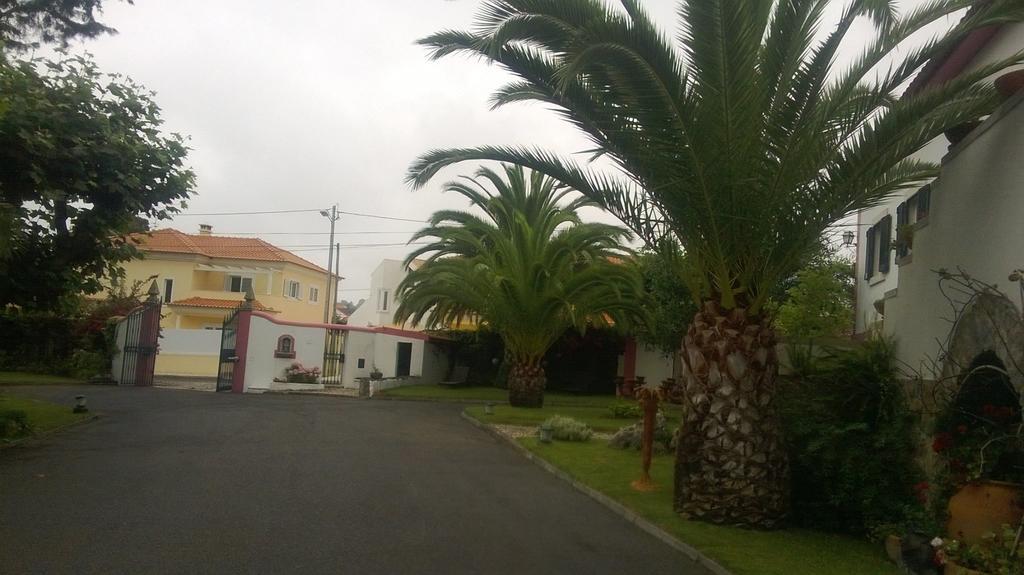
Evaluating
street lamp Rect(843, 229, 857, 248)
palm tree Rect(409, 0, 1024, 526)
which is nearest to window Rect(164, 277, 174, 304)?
street lamp Rect(843, 229, 857, 248)

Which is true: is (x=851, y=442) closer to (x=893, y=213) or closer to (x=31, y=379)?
(x=893, y=213)

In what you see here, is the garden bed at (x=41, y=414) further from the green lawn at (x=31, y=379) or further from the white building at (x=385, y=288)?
the white building at (x=385, y=288)

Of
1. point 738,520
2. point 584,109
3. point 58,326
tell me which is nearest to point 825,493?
point 738,520

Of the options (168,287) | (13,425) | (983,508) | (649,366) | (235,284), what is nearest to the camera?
(983,508)

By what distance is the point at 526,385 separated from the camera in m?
24.5

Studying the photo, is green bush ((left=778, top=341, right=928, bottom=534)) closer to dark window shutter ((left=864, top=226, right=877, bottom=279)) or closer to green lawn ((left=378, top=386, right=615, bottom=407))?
dark window shutter ((left=864, top=226, right=877, bottom=279))

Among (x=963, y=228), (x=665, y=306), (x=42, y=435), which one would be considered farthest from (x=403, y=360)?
(x=963, y=228)

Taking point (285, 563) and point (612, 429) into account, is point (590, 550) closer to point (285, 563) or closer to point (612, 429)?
point (285, 563)

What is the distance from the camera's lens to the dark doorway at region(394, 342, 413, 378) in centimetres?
3234

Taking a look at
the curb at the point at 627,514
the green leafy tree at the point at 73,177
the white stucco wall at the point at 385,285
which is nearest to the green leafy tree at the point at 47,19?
the green leafy tree at the point at 73,177

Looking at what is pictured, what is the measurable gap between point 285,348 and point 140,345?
453 cm

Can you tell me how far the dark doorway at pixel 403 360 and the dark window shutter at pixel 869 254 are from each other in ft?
58.3

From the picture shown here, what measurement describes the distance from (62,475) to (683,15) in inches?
349

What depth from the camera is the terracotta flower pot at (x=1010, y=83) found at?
322 inches
